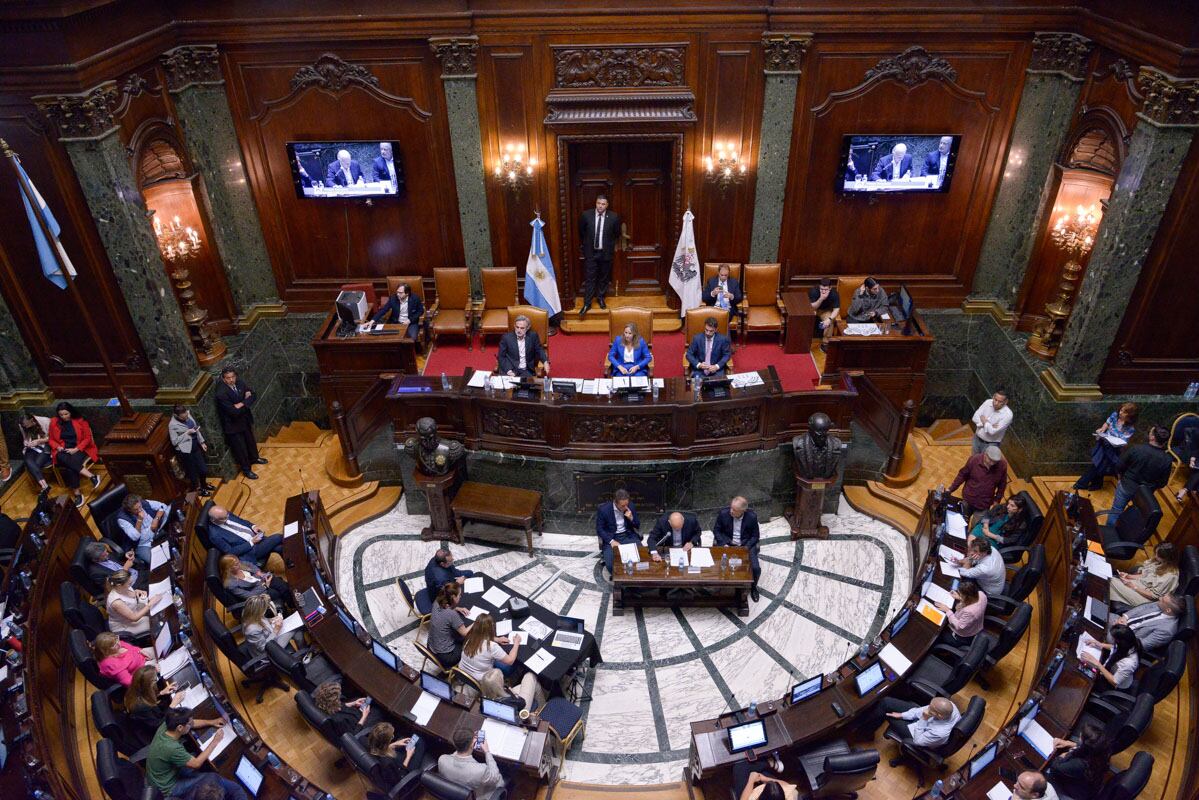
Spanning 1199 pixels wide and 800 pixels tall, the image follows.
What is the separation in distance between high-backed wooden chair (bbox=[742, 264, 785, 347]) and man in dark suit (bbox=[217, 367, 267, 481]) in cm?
633

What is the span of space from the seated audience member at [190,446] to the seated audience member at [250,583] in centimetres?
211

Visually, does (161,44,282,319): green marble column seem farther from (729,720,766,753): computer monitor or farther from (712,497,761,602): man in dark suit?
(729,720,766,753): computer monitor

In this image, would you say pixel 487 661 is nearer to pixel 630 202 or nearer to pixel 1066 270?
pixel 630 202

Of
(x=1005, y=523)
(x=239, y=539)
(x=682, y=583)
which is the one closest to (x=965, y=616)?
(x=1005, y=523)

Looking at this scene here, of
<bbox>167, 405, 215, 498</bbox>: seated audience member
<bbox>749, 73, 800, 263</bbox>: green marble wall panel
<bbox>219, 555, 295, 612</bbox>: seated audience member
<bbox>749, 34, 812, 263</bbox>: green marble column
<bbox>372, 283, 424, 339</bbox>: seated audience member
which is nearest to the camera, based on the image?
<bbox>219, 555, 295, 612</bbox>: seated audience member

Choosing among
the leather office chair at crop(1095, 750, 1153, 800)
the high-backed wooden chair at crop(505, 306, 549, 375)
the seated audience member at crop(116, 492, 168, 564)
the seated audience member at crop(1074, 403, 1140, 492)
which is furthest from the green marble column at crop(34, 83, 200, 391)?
the seated audience member at crop(1074, 403, 1140, 492)

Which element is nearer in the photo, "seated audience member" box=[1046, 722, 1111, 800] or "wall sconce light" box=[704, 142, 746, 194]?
"seated audience member" box=[1046, 722, 1111, 800]

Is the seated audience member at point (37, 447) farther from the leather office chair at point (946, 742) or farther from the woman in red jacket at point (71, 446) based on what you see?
the leather office chair at point (946, 742)

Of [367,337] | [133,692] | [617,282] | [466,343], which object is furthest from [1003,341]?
[133,692]

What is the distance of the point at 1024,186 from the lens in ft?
34.2

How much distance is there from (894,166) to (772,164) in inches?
60.8

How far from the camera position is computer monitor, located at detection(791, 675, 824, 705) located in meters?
6.53

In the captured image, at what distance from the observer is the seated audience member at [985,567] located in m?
7.31

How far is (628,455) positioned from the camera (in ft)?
30.6
